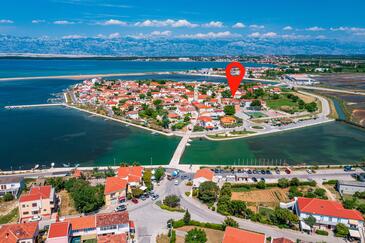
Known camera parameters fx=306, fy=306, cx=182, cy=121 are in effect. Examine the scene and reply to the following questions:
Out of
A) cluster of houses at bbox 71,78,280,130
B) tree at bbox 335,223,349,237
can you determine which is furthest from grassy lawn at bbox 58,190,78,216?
cluster of houses at bbox 71,78,280,130

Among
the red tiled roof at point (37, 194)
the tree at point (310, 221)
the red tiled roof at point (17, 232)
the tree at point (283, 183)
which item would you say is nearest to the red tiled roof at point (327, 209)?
the tree at point (310, 221)

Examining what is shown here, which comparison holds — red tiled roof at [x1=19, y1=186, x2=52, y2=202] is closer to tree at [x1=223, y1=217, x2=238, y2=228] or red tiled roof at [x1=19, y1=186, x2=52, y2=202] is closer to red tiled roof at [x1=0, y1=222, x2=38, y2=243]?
red tiled roof at [x1=0, y1=222, x2=38, y2=243]

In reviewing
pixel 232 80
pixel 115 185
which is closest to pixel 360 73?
pixel 232 80

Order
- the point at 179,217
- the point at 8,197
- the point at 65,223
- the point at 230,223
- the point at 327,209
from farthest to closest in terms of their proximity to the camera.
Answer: the point at 8,197 < the point at 179,217 < the point at 327,209 < the point at 230,223 < the point at 65,223

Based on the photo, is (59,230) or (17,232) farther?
(59,230)

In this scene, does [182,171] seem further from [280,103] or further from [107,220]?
[280,103]

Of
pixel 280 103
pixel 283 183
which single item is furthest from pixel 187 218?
pixel 280 103

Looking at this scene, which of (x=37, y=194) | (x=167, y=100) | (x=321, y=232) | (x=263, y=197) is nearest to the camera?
(x=321, y=232)
